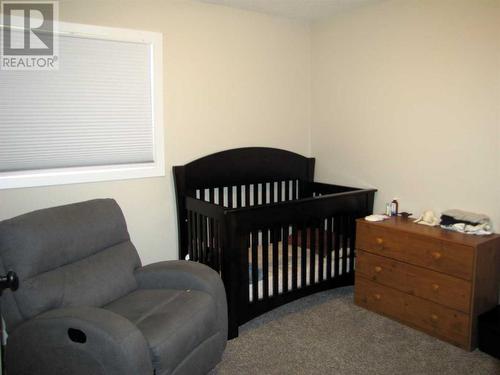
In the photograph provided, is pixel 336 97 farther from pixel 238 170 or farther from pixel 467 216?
pixel 467 216

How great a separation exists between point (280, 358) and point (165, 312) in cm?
78

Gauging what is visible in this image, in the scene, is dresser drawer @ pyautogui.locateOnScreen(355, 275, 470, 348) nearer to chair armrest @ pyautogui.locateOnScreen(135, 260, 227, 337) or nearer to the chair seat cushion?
chair armrest @ pyautogui.locateOnScreen(135, 260, 227, 337)

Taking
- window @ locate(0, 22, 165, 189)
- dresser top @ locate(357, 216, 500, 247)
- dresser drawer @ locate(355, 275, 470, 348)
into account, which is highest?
window @ locate(0, 22, 165, 189)

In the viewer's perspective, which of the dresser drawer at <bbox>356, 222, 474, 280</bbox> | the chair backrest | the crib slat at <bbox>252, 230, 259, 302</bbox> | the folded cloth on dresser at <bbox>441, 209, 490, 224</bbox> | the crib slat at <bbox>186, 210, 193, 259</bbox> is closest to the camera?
the chair backrest

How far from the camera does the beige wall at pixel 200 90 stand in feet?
9.73

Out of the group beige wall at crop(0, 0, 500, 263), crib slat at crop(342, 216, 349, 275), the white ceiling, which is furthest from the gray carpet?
the white ceiling

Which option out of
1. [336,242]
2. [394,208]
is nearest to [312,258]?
[336,242]

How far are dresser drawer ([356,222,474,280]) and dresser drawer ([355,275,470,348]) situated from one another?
242 millimetres

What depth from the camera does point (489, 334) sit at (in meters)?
2.51

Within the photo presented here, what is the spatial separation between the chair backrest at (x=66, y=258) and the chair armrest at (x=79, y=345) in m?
0.14

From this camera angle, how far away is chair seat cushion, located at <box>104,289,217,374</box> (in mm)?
1941

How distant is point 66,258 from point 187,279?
652 millimetres

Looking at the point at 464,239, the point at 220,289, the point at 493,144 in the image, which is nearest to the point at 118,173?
the point at 220,289

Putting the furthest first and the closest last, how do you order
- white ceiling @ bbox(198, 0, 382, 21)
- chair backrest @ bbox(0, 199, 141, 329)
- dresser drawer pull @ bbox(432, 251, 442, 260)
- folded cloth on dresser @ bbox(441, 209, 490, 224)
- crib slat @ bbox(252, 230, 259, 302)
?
white ceiling @ bbox(198, 0, 382, 21) < crib slat @ bbox(252, 230, 259, 302) < folded cloth on dresser @ bbox(441, 209, 490, 224) < dresser drawer pull @ bbox(432, 251, 442, 260) < chair backrest @ bbox(0, 199, 141, 329)
